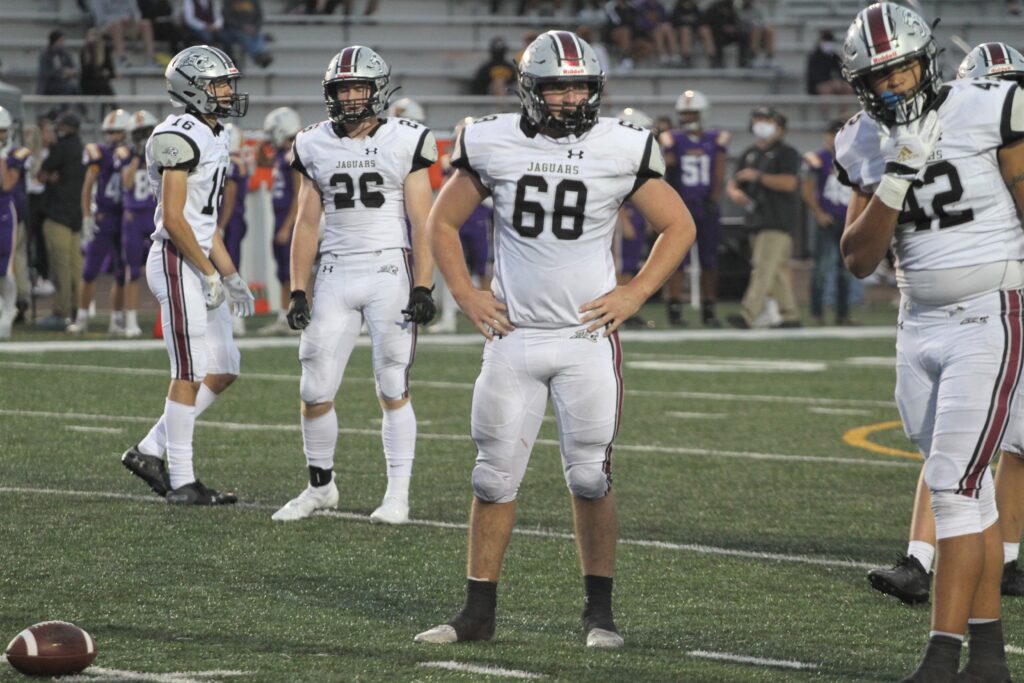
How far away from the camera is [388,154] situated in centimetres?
712

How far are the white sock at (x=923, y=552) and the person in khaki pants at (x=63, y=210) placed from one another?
11.2m

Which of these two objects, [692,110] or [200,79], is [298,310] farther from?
[692,110]

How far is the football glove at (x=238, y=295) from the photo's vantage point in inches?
301

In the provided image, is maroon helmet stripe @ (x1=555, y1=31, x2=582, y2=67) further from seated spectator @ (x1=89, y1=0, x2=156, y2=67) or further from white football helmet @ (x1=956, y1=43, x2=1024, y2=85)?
seated spectator @ (x1=89, y1=0, x2=156, y2=67)

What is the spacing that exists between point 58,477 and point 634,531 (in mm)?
2653

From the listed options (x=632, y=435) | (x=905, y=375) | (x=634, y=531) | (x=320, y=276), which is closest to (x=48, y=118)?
(x=632, y=435)

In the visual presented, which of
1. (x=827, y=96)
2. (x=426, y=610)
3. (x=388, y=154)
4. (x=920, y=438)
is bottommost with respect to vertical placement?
(x=426, y=610)

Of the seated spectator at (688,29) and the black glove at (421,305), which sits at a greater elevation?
the seated spectator at (688,29)

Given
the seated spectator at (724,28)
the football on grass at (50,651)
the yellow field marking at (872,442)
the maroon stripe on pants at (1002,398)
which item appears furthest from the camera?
the seated spectator at (724,28)

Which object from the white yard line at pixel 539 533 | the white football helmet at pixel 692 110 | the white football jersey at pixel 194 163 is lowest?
the white yard line at pixel 539 533

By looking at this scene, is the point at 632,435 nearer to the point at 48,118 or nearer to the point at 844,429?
the point at 844,429

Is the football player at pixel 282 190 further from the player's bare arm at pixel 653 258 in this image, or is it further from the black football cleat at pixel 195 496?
the player's bare arm at pixel 653 258

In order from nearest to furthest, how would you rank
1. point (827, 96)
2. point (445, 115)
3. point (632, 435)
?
point (632, 435) → point (445, 115) → point (827, 96)

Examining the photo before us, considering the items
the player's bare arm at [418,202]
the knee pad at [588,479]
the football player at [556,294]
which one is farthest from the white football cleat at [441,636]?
the player's bare arm at [418,202]
